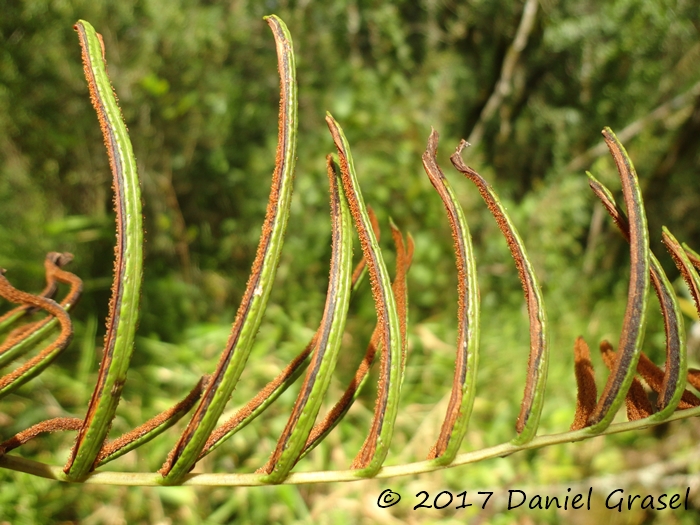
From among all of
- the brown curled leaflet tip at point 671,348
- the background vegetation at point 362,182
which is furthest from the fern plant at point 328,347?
the background vegetation at point 362,182

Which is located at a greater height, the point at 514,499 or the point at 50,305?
A: the point at 50,305

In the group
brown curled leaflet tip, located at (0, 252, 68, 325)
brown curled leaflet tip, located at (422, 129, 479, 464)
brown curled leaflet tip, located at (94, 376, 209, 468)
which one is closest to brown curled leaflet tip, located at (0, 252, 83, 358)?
brown curled leaflet tip, located at (0, 252, 68, 325)

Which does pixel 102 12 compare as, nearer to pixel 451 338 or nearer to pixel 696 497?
pixel 451 338

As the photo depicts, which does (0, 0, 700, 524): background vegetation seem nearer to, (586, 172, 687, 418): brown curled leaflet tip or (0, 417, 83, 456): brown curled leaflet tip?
(0, 417, 83, 456): brown curled leaflet tip

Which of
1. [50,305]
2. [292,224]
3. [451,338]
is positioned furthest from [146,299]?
[50,305]

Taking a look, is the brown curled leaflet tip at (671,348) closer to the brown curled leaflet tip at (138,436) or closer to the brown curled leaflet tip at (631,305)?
the brown curled leaflet tip at (631,305)

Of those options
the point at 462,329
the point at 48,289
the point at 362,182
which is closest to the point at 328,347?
the point at 462,329
